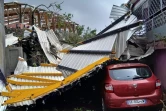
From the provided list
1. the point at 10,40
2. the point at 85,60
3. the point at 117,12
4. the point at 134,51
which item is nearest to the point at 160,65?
the point at 134,51

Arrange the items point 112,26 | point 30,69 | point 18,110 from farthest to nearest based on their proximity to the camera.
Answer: point 112,26
point 30,69
point 18,110

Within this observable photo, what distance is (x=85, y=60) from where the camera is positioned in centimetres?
1087

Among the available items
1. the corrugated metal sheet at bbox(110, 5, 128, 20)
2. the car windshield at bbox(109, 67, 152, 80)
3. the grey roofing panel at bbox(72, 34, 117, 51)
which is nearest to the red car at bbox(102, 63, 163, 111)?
the car windshield at bbox(109, 67, 152, 80)

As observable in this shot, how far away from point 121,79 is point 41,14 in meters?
16.0

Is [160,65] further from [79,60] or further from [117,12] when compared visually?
[117,12]

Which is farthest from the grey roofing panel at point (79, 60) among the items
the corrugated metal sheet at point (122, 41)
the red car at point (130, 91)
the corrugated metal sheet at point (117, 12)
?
the corrugated metal sheet at point (117, 12)

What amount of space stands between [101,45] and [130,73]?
3.26 m

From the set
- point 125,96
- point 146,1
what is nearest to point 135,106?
point 125,96

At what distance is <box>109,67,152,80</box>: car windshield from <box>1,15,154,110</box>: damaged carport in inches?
18.6

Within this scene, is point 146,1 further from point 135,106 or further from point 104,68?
point 135,106

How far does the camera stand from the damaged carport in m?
8.33

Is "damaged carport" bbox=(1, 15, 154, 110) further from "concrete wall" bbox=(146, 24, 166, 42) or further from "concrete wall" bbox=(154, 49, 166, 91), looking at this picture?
"concrete wall" bbox=(154, 49, 166, 91)

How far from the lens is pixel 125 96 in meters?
7.88

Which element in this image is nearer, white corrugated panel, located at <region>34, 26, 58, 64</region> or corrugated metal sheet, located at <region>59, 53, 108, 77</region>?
corrugated metal sheet, located at <region>59, 53, 108, 77</region>
